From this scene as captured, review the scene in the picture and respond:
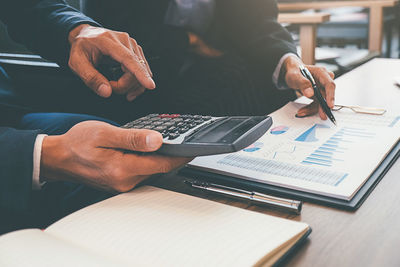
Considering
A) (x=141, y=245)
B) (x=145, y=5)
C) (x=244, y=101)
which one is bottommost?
(x=244, y=101)

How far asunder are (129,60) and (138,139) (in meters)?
0.19

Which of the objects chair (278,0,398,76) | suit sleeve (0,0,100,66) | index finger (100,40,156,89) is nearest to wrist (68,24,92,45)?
suit sleeve (0,0,100,66)

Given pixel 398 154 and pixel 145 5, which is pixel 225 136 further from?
pixel 145 5

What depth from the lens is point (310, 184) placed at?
462 mm

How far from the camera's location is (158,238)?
0.37 metres

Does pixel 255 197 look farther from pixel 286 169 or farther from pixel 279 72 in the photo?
pixel 279 72

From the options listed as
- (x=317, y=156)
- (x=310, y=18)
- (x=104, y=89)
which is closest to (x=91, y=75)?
(x=104, y=89)

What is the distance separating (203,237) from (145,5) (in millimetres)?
799

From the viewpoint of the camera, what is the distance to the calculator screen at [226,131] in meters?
0.45

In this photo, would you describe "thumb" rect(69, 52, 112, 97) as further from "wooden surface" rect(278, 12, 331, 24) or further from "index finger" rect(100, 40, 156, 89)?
"wooden surface" rect(278, 12, 331, 24)

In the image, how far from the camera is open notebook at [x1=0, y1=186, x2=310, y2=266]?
33 cm

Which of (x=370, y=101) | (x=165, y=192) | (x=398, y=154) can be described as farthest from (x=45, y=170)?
(x=370, y=101)

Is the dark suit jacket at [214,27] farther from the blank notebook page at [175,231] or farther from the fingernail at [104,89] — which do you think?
the blank notebook page at [175,231]

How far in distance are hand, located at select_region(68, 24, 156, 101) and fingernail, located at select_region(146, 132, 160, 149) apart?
15 cm
